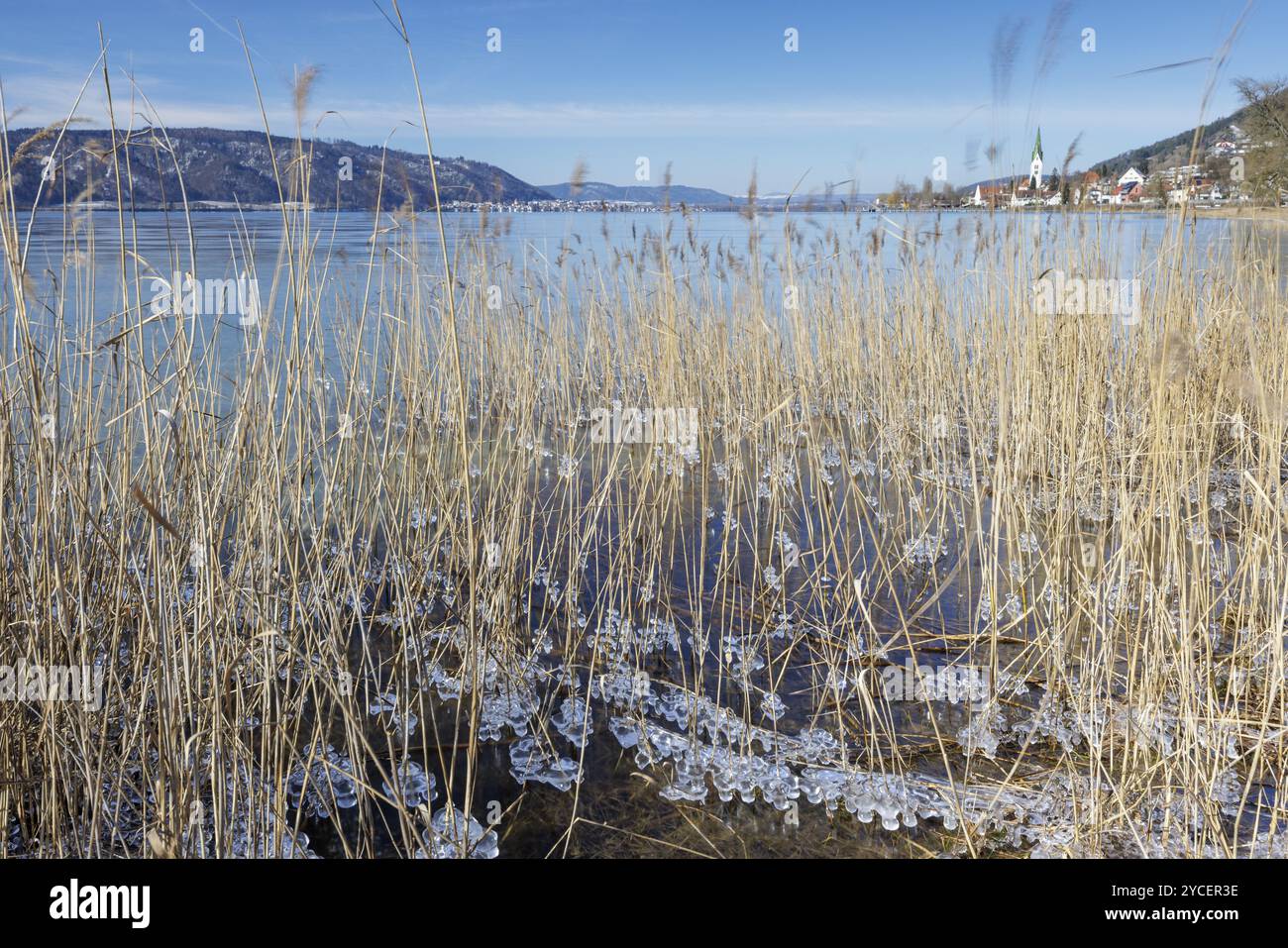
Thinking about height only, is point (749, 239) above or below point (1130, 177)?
below

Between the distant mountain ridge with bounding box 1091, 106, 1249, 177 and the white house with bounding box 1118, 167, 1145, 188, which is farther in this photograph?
the white house with bounding box 1118, 167, 1145, 188

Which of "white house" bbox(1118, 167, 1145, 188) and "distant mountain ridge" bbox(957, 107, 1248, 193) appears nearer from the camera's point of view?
"distant mountain ridge" bbox(957, 107, 1248, 193)

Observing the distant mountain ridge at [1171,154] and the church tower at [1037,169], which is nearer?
the distant mountain ridge at [1171,154]

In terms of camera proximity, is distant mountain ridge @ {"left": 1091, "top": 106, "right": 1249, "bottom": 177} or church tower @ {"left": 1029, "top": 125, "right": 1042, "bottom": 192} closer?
distant mountain ridge @ {"left": 1091, "top": 106, "right": 1249, "bottom": 177}

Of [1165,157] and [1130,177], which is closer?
[1165,157]

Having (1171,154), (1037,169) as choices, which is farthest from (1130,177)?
(1171,154)

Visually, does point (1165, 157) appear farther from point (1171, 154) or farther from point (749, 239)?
point (749, 239)

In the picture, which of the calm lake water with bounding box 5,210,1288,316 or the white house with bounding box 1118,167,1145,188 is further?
the white house with bounding box 1118,167,1145,188

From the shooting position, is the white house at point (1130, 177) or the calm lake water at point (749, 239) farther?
the white house at point (1130, 177)

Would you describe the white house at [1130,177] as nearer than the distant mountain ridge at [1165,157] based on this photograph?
No

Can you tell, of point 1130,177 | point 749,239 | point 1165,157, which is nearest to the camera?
point 1165,157
